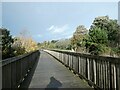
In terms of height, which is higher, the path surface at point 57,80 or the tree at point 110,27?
the tree at point 110,27

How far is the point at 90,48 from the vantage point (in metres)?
79.7

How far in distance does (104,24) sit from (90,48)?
3218cm

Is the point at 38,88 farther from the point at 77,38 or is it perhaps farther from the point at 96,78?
the point at 77,38

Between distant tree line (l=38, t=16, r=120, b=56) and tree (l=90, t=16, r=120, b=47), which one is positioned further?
tree (l=90, t=16, r=120, b=47)

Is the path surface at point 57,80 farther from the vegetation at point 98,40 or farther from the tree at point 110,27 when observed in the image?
the tree at point 110,27

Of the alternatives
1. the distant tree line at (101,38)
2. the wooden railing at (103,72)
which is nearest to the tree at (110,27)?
the distant tree line at (101,38)

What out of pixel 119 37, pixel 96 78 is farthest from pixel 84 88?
pixel 119 37

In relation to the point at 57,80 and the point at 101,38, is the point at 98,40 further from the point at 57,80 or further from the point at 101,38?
the point at 57,80

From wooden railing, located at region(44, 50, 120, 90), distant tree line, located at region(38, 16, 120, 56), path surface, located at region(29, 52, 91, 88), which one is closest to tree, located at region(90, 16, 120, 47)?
distant tree line, located at region(38, 16, 120, 56)

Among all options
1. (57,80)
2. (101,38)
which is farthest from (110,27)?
(57,80)

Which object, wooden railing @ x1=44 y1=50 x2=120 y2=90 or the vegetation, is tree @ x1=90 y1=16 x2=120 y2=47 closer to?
the vegetation

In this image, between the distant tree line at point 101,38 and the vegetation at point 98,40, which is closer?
the vegetation at point 98,40

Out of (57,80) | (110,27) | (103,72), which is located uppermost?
(110,27)

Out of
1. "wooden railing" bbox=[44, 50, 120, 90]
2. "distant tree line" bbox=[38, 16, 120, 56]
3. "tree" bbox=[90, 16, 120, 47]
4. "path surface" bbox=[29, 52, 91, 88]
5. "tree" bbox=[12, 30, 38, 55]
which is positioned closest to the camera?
"wooden railing" bbox=[44, 50, 120, 90]
